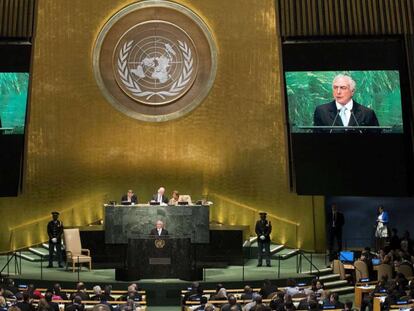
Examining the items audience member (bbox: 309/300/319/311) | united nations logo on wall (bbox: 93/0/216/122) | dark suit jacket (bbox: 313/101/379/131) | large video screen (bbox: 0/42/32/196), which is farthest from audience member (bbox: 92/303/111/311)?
united nations logo on wall (bbox: 93/0/216/122)

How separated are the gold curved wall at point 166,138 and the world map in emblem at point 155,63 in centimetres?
71

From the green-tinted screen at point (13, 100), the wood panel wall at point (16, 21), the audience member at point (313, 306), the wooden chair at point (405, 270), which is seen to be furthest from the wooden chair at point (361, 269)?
the wood panel wall at point (16, 21)

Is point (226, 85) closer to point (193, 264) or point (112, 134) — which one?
point (112, 134)

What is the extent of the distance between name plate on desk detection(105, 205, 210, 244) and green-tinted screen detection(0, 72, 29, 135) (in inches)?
111

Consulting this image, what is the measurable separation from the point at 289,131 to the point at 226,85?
392 cm

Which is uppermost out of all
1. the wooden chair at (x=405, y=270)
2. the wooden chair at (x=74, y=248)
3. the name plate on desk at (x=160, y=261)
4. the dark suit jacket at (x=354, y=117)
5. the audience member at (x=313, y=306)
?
the dark suit jacket at (x=354, y=117)

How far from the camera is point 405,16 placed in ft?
67.9

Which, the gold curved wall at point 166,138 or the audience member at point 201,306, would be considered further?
the gold curved wall at point 166,138

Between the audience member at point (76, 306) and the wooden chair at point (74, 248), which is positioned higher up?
the wooden chair at point (74, 248)

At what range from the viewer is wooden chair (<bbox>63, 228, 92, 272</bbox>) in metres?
21.0

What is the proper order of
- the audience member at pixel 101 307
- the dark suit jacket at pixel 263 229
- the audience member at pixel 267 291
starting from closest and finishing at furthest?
1. the audience member at pixel 101 307
2. the audience member at pixel 267 291
3. the dark suit jacket at pixel 263 229

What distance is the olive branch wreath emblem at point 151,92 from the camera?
24.5 metres

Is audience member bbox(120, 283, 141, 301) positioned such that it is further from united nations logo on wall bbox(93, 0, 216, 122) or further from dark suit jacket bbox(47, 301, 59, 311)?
united nations logo on wall bbox(93, 0, 216, 122)

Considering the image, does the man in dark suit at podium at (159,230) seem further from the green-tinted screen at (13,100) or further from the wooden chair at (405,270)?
the wooden chair at (405,270)
